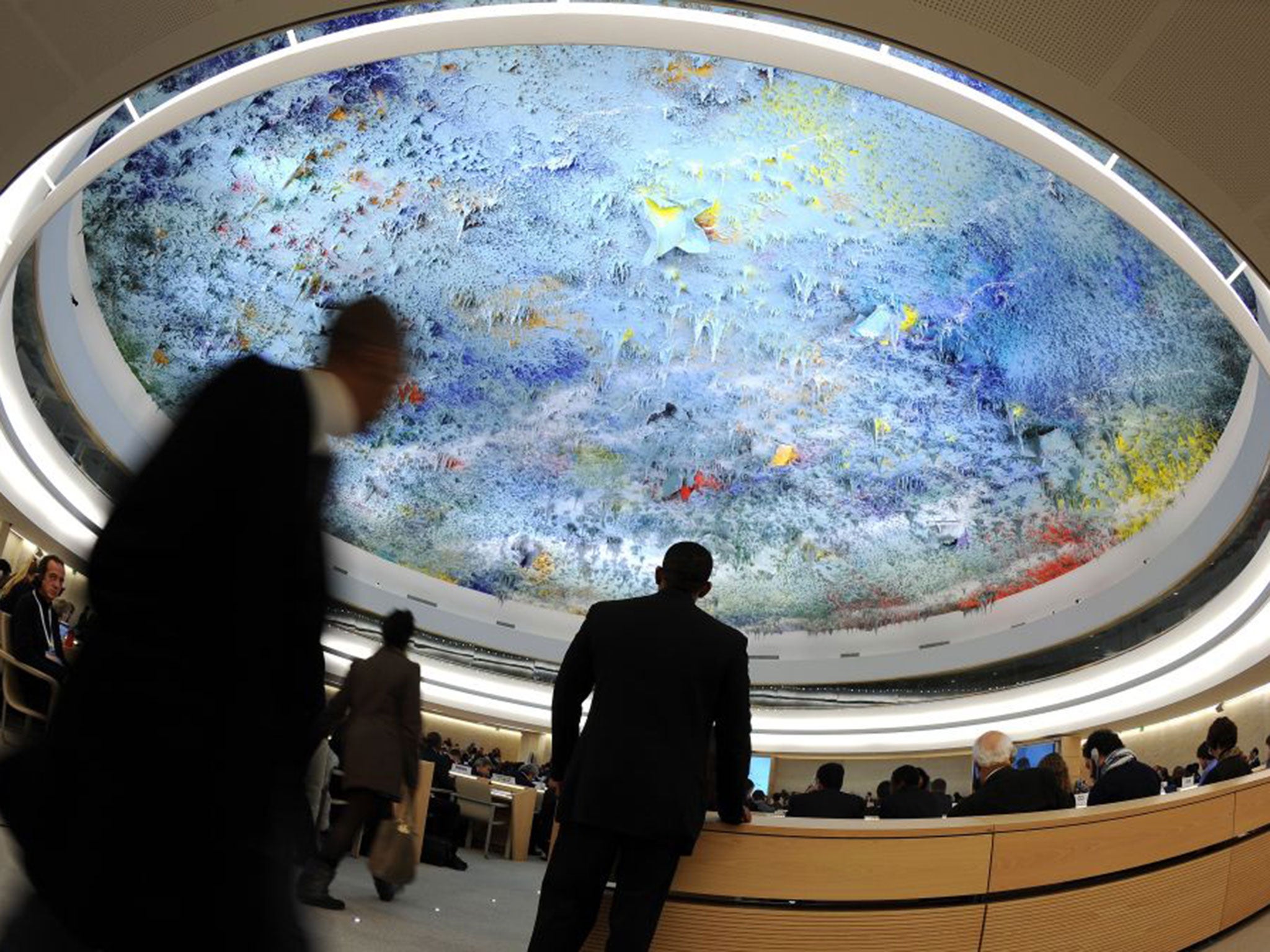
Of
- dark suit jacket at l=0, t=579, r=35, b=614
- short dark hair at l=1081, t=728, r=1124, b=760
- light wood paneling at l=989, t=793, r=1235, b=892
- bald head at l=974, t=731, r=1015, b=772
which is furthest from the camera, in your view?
short dark hair at l=1081, t=728, r=1124, b=760

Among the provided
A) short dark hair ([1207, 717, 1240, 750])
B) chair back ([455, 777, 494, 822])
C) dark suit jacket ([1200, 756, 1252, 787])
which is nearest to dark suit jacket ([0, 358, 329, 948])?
dark suit jacket ([1200, 756, 1252, 787])

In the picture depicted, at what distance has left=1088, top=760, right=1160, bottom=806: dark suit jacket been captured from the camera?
17.6 ft

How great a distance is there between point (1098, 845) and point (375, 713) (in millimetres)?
2880

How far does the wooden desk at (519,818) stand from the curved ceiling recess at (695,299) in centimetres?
654

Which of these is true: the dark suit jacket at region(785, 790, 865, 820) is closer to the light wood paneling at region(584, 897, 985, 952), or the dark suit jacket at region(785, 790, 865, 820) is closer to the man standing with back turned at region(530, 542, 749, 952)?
the light wood paneling at region(584, 897, 985, 952)

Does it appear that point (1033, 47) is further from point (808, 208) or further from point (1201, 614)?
point (1201, 614)

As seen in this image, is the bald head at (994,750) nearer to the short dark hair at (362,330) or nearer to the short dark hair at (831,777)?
the short dark hair at (831,777)

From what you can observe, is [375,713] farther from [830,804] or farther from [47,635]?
[830,804]

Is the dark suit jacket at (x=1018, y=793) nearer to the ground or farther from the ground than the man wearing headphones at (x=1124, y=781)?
nearer to the ground

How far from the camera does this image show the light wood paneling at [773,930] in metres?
3.29

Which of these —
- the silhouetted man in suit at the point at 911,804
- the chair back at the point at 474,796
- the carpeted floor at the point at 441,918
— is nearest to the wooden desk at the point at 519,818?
the chair back at the point at 474,796

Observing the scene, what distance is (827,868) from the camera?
339 cm

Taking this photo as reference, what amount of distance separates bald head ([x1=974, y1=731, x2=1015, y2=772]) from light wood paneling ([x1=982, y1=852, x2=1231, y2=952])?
827 mm

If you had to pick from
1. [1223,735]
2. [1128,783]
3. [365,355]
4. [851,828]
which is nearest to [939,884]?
[851,828]
